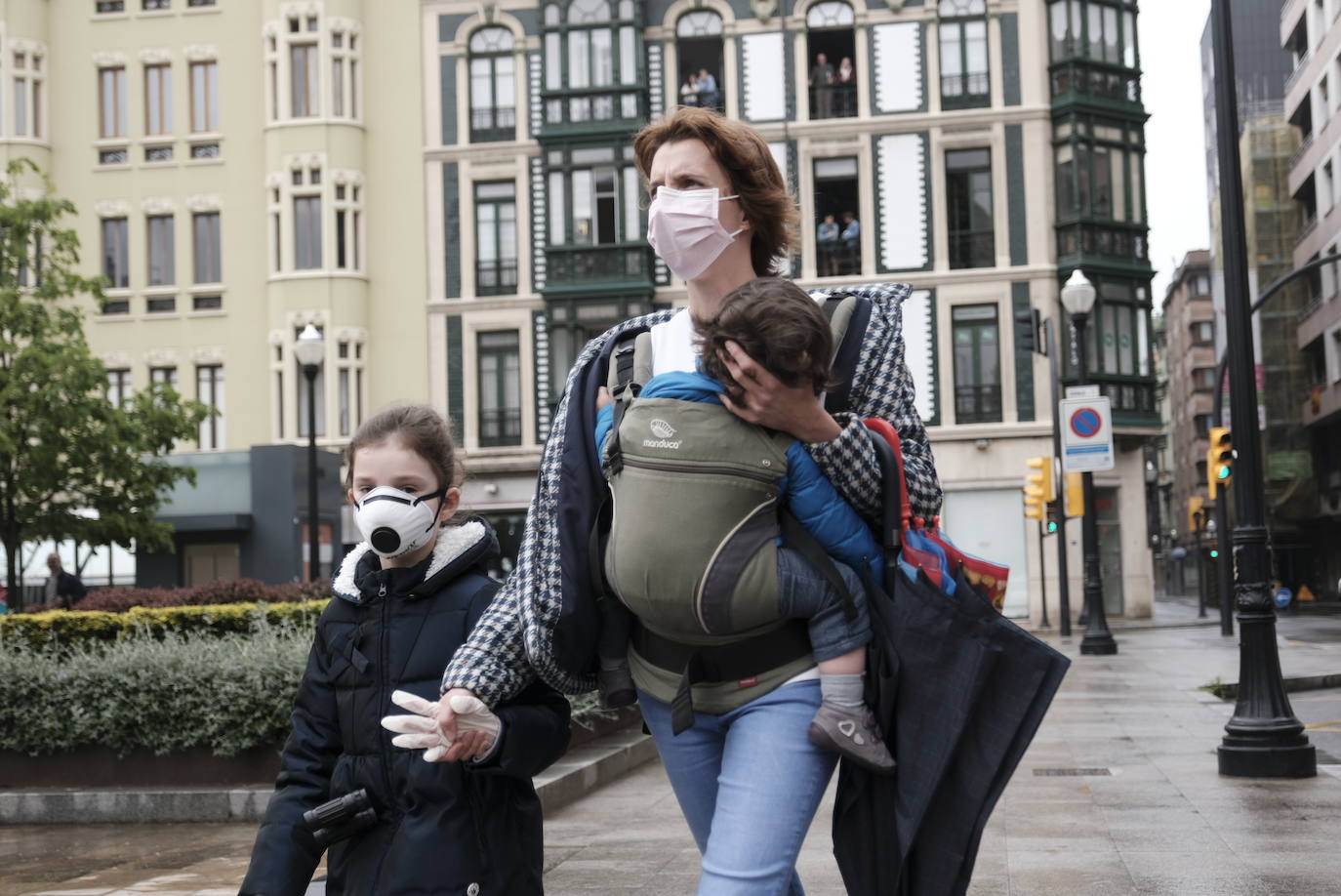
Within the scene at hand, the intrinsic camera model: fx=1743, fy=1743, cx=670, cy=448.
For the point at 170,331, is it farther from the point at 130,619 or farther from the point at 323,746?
the point at 323,746

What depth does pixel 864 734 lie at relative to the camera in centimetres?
294

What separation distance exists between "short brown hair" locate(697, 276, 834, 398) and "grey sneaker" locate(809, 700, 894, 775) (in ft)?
1.85

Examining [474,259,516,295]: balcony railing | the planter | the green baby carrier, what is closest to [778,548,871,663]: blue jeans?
the green baby carrier

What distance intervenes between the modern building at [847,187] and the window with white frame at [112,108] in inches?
291

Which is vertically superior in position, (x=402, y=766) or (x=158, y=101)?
(x=158, y=101)

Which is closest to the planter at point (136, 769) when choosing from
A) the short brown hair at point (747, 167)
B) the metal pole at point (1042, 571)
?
the short brown hair at point (747, 167)

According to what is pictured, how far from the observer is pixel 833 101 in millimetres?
42094

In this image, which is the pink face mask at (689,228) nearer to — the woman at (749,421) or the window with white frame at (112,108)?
the woman at (749,421)

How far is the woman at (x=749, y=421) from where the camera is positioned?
9.78 feet

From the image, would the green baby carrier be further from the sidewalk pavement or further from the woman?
the sidewalk pavement

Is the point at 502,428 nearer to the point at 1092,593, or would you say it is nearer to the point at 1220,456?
the point at 1092,593

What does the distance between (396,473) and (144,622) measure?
10.9 meters

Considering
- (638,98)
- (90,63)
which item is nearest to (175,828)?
(638,98)

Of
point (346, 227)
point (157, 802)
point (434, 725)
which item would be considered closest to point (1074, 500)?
point (346, 227)
